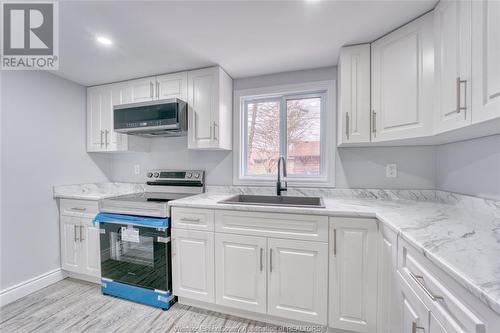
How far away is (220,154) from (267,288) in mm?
1395

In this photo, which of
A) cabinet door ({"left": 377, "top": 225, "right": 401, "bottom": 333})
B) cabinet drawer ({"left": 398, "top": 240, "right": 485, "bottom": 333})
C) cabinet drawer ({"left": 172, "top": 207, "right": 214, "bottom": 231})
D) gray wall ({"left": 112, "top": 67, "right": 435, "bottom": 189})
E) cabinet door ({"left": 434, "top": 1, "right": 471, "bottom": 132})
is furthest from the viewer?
gray wall ({"left": 112, "top": 67, "right": 435, "bottom": 189})

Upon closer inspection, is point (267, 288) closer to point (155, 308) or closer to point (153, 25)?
point (155, 308)

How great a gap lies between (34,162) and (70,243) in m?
0.90

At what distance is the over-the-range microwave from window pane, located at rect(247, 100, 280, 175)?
73cm

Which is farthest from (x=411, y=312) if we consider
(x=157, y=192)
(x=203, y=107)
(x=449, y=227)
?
(x=157, y=192)

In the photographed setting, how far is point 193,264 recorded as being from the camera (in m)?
1.73

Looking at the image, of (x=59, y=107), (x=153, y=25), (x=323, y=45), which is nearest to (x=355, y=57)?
(x=323, y=45)

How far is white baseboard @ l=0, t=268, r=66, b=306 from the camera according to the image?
1.85 meters

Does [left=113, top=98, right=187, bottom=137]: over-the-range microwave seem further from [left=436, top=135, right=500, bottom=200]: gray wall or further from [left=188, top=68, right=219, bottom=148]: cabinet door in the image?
[left=436, top=135, right=500, bottom=200]: gray wall

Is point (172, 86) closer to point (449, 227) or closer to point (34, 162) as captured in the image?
point (34, 162)

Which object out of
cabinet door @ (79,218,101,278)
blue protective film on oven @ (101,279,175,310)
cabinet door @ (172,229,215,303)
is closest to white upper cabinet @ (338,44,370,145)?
cabinet door @ (172,229,215,303)

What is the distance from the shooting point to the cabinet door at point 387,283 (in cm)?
113

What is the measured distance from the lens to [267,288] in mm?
1564

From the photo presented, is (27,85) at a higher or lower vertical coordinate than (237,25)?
lower
